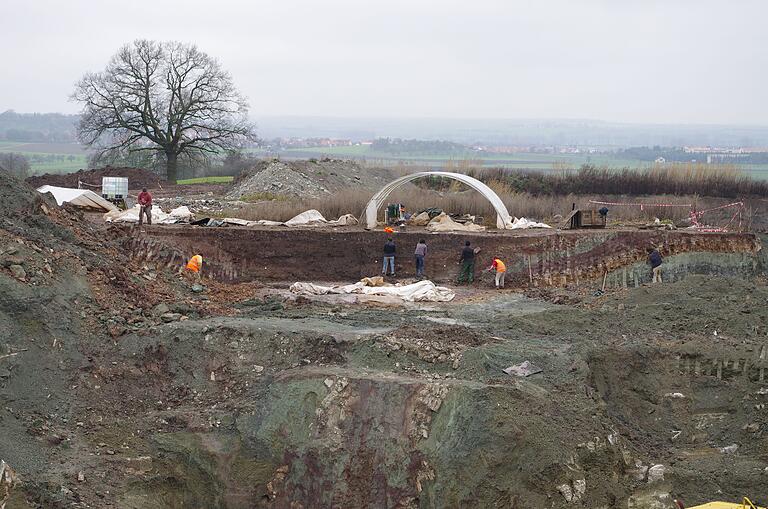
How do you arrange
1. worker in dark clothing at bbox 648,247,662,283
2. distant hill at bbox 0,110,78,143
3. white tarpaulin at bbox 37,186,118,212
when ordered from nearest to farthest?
worker in dark clothing at bbox 648,247,662,283, white tarpaulin at bbox 37,186,118,212, distant hill at bbox 0,110,78,143

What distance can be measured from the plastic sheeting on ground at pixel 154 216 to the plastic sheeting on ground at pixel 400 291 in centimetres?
675

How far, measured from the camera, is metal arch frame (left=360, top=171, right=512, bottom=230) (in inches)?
1118

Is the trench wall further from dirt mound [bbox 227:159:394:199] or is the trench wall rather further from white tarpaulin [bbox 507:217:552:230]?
dirt mound [bbox 227:159:394:199]

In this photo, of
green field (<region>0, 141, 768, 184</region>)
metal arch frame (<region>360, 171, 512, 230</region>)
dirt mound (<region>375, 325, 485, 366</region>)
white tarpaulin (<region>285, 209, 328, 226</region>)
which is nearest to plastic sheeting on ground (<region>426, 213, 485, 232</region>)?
metal arch frame (<region>360, 171, 512, 230</region>)

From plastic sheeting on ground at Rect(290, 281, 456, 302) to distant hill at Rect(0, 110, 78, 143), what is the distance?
121 m

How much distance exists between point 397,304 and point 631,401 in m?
6.58

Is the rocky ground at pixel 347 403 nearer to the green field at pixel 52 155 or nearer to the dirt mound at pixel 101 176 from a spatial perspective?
the dirt mound at pixel 101 176

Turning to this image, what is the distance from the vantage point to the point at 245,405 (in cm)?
1603

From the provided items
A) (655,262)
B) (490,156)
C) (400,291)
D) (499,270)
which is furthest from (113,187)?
(490,156)

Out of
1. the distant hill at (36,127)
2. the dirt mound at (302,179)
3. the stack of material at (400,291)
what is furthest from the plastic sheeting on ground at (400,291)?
the distant hill at (36,127)

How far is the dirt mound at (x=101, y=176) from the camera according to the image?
133ft

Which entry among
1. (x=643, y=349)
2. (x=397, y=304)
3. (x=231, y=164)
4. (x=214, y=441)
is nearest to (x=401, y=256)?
(x=397, y=304)

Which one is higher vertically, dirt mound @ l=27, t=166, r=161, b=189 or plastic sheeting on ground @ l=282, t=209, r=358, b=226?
dirt mound @ l=27, t=166, r=161, b=189

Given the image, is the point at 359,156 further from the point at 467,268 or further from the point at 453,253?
the point at 467,268
